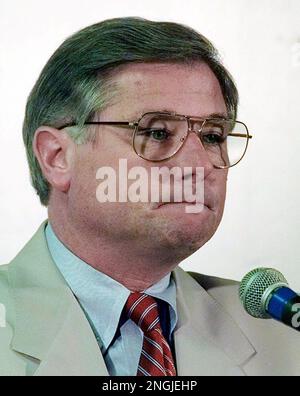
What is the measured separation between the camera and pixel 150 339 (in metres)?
1.14

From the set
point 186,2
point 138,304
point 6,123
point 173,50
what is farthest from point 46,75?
point 138,304

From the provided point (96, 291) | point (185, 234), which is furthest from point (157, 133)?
point (96, 291)

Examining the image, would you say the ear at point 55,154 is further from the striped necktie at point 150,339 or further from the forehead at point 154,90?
the striped necktie at point 150,339

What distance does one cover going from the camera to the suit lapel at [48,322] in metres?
1.06

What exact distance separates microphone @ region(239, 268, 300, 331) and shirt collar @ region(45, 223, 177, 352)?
286mm

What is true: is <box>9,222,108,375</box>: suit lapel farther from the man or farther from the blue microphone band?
the blue microphone band

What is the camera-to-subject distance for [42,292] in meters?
1.14

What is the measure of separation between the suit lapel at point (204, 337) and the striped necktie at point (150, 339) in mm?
42

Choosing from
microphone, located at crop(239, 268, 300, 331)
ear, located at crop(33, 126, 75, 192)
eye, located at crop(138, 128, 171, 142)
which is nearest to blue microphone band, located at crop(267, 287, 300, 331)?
microphone, located at crop(239, 268, 300, 331)

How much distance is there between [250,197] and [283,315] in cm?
57

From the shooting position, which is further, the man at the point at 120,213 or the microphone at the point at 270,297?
the man at the point at 120,213

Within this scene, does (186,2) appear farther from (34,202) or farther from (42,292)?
(42,292)

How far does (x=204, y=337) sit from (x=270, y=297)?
37 centimetres

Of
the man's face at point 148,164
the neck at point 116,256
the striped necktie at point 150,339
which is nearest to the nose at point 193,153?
the man's face at point 148,164
